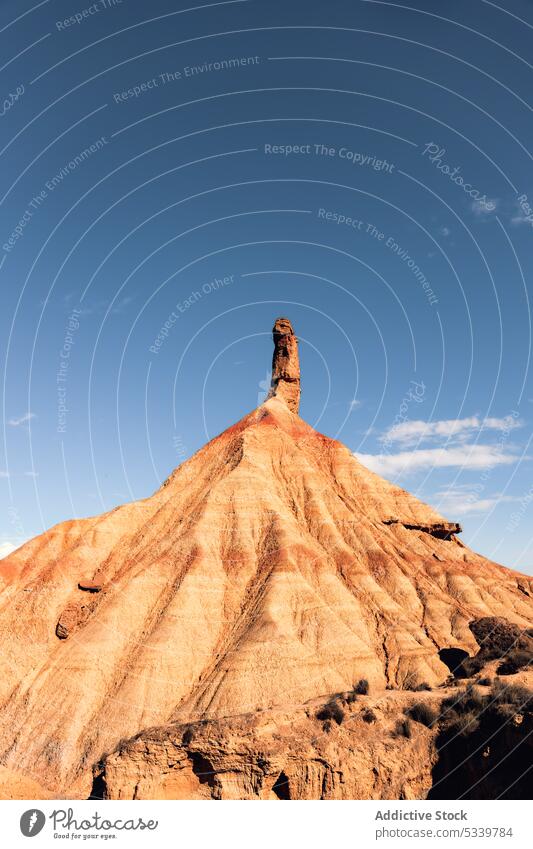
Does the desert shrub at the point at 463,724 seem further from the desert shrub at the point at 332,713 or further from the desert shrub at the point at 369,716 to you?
the desert shrub at the point at 332,713

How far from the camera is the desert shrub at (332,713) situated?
2478 centimetres

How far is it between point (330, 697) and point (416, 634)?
23.5 metres

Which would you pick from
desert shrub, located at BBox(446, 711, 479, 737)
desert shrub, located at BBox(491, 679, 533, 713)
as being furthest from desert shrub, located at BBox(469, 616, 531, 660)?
desert shrub, located at BBox(446, 711, 479, 737)

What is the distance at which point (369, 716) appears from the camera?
2469 centimetres

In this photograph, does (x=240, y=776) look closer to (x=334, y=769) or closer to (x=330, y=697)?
(x=334, y=769)

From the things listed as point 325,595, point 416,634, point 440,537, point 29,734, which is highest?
point 440,537

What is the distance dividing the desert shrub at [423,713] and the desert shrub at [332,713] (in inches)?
122

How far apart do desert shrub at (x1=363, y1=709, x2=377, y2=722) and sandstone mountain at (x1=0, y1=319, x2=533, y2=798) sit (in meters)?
3.06

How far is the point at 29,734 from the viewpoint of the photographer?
42.2 m

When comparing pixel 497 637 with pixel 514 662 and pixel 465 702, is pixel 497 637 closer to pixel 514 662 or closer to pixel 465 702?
pixel 514 662

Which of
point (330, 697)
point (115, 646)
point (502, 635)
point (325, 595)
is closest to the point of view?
point (330, 697)

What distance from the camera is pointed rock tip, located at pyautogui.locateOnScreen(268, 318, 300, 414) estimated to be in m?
80.4

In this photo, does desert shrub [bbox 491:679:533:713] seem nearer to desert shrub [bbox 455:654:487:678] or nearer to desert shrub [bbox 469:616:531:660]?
desert shrub [bbox 455:654:487:678]
